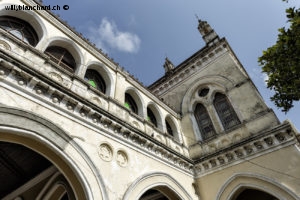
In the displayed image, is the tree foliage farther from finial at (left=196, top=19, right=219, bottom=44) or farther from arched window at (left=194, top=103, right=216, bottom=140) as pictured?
finial at (left=196, top=19, right=219, bottom=44)

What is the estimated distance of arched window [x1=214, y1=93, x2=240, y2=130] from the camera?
9.56 metres

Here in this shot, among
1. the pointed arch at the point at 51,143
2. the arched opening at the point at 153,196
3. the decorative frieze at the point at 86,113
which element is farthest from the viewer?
the arched opening at the point at 153,196

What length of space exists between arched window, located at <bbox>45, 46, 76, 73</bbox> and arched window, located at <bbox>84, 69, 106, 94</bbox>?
709 mm

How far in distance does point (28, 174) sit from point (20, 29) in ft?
16.6

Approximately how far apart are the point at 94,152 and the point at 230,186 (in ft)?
19.8

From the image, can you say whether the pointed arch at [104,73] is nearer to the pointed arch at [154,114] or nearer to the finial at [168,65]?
the pointed arch at [154,114]

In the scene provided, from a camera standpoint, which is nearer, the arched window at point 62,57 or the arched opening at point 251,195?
the arched window at point 62,57

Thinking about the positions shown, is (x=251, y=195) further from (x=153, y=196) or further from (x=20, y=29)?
(x=20, y=29)

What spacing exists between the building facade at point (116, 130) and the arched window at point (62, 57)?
39mm

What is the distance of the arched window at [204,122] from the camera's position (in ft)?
32.9

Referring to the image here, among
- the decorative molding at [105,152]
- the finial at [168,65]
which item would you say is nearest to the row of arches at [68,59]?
Answer: the decorative molding at [105,152]

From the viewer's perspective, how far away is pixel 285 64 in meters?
4.68

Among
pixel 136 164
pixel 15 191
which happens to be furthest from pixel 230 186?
pixel 15 191

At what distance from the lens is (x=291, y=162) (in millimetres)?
6859
